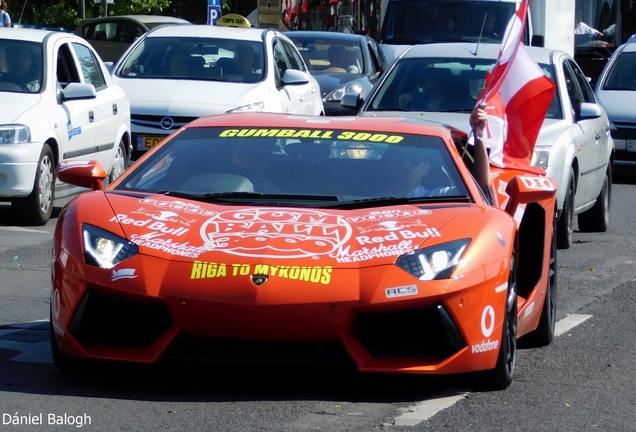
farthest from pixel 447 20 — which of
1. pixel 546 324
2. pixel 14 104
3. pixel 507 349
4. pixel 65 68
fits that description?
pixel 507 349

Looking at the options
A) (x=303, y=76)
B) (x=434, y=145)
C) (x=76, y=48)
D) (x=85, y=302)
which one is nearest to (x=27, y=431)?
(x=85, y=302)

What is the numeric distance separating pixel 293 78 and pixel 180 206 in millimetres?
9323

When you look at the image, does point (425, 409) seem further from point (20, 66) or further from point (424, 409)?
point (20, 66)

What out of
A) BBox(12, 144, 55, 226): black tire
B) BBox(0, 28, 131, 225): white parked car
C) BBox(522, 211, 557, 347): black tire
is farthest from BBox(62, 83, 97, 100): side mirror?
BBox(522, 211, 557, 347): black tire

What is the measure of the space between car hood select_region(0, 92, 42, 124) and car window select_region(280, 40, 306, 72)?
481 cm

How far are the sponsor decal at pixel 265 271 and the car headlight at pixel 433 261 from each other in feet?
1.02

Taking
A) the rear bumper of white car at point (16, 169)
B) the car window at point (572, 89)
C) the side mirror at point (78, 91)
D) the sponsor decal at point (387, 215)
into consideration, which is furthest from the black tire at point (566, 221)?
the sponsor decal at point (387, 215)

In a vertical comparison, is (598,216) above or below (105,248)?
below

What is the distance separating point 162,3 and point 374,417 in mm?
42382

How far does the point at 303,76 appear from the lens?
15.3 m

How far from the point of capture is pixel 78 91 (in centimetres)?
1220

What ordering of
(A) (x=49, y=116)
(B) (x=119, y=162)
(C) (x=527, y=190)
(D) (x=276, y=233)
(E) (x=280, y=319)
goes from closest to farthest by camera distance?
(E) (x=280, y=319) < (D) (x=276, y=233) < (C) (x=527, y=190) < (A) (x=49, y=116) < (B) (x=119, y=162)

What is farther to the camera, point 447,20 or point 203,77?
point 447,20

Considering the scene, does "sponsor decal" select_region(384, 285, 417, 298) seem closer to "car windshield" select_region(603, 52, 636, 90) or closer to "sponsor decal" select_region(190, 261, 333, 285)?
"sponsor decal" select_region(190, 261, 333, 285)
